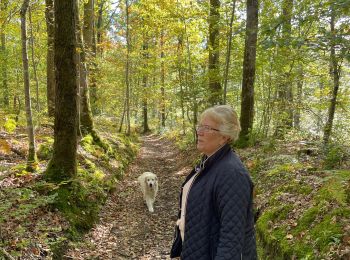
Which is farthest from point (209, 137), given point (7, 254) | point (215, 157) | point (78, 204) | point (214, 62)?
point (214, 62)

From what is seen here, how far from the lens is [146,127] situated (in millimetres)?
33812

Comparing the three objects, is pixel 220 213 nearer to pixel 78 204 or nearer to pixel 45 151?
pixel 78 204

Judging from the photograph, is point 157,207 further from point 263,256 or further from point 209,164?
point 209,164

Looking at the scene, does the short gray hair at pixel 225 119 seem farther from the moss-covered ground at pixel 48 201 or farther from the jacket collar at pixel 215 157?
the moss-covered ground at pixel 48 201

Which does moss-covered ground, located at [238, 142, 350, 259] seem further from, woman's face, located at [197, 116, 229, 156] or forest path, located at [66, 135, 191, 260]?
woman's face, located at [197, 116, 229, 156]

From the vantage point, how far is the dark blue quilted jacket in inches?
93.0

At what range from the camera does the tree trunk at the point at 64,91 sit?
7.00 metres

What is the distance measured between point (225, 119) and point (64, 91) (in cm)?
534

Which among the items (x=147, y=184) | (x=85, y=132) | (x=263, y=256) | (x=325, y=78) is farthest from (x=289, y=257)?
(x=325, y=78)

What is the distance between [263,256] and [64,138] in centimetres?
489

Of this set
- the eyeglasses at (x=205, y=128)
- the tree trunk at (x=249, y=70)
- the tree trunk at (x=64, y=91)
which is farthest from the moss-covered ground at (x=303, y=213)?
the tree trunk at (x=64, y=91)

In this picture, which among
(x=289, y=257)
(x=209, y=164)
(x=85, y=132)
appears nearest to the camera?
(x=209, y=164)

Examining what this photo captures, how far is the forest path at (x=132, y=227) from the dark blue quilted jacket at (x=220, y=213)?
3.88 metres

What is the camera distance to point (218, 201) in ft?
7.99
